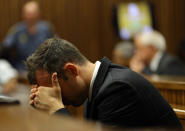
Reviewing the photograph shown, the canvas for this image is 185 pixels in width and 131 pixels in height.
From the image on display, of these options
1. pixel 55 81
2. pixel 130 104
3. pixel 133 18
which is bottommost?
pixel 133 18

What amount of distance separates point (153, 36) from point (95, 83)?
3.02m

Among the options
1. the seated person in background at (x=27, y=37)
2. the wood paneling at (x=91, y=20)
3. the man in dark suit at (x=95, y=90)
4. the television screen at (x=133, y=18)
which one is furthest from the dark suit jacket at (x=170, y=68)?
the wood paneling at (x=91, y=20)

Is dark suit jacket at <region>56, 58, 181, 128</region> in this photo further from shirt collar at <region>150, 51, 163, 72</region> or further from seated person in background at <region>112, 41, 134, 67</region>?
seated person in background at <region>112, 41, 134, 67</region>

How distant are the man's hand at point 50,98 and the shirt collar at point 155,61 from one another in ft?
8.51

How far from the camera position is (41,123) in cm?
105

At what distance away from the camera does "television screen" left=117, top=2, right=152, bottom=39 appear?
23.4 feet

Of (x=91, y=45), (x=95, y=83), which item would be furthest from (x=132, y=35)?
(x=95, y=83)

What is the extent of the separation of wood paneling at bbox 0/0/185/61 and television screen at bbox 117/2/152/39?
0.26 m

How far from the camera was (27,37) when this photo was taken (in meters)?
5.69

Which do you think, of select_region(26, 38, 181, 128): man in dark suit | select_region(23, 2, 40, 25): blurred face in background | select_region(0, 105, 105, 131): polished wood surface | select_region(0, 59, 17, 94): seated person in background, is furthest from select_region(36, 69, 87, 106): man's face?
select_region(23, 2, 40, 25): blurred face in background

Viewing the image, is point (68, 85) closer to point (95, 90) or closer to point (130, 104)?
point (95, 90)

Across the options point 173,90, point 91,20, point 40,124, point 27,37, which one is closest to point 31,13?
point 27,37

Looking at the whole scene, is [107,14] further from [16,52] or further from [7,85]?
[7,85]

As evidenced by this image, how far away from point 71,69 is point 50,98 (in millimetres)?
185
